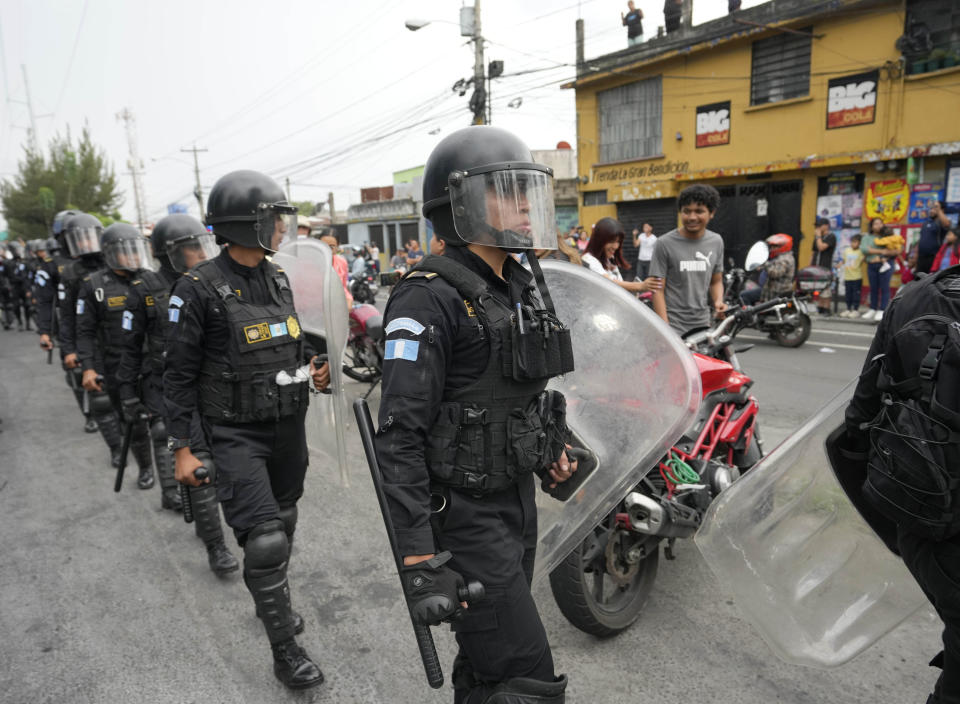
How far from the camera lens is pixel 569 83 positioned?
1953 cm

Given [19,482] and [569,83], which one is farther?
[569,83]

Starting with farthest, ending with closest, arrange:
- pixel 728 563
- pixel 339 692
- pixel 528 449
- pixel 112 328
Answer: pixel 112 328
pixel 339 692
pixel 728 563
pixel 528 449

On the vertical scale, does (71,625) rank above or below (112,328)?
below

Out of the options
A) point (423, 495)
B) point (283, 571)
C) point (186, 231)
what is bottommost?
point (283, 571)

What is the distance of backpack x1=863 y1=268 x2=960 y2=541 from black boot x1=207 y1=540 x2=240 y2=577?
9.68 ft

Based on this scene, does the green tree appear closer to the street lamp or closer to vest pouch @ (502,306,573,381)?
the street lamp

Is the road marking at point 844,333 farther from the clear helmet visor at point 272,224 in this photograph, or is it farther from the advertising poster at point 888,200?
the clear helmet visor at point 272,224

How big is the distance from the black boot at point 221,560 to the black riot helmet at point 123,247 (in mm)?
2130

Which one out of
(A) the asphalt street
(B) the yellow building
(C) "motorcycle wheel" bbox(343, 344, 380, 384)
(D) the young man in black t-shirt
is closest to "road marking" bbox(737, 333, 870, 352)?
(D) the young man in black t-shirt

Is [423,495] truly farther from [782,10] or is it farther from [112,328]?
[782,10]

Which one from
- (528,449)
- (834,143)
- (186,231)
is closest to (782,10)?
(834,143)

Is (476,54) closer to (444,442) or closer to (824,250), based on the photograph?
(824,250)

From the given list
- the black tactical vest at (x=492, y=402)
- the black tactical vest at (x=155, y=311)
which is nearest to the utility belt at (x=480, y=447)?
the black tactical vest at (x=492, y=402)

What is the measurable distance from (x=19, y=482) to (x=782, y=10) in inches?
654
